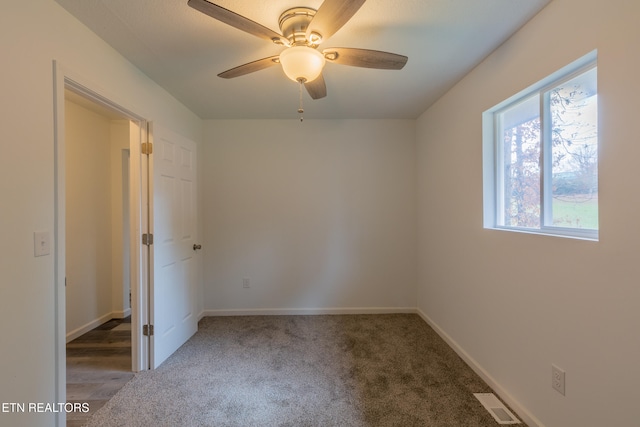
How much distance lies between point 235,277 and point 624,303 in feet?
Answer: 10.5

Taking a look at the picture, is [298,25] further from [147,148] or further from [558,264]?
[558,264]

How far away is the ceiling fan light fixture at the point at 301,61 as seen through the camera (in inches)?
55.8

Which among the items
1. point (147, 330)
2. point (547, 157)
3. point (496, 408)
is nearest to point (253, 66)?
point (547, 157)

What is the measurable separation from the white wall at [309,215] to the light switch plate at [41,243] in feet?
6.35

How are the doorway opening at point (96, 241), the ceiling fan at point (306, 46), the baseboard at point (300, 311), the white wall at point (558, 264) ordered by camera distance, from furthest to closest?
the baseboard at point (300, 311) < the doorway opening at point (96, 241) < the ceiling fan at point (306, 46) < the white wall at point (558, 264)

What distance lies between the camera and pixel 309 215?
3.30 metres

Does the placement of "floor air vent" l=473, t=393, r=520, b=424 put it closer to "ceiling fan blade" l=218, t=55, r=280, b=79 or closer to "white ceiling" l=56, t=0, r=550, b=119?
"white ceiling" l=56, t=0, r=550, b=119

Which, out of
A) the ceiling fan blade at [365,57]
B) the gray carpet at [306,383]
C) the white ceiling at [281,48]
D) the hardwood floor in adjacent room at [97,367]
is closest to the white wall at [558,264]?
the white ceiling at [281,48]

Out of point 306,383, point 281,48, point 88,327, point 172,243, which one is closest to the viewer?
point 281,48

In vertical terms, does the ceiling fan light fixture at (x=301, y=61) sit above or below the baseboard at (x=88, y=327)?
above

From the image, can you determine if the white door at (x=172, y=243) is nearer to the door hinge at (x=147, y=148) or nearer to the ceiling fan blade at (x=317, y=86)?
the door hinge at (x=147, y=148)

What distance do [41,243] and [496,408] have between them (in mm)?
2758

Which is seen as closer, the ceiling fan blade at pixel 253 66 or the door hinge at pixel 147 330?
the ceiling fan blade at pixel 253 66

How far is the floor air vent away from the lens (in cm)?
161
